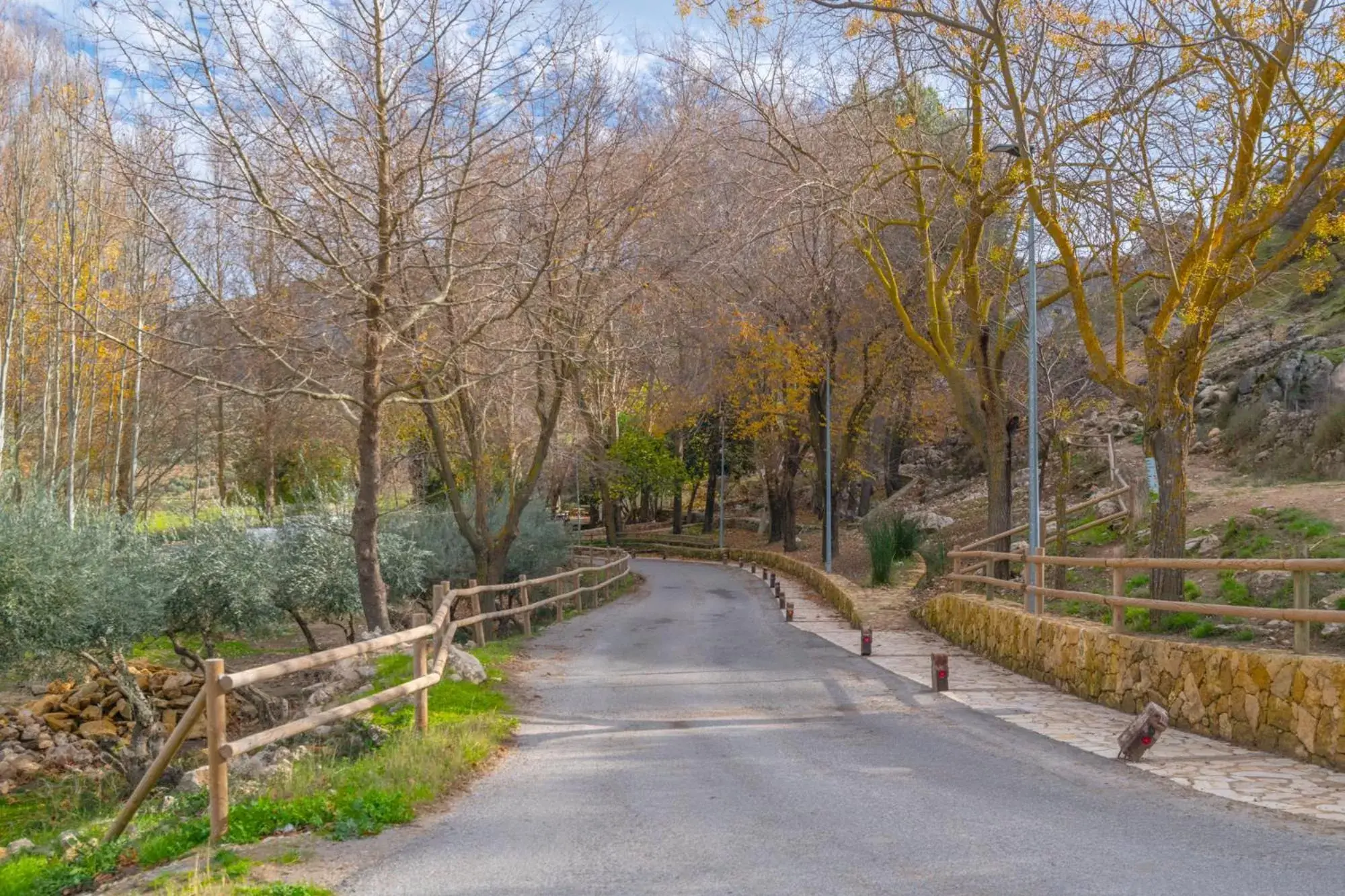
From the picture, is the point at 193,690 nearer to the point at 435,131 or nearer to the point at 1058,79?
the point at 435,131

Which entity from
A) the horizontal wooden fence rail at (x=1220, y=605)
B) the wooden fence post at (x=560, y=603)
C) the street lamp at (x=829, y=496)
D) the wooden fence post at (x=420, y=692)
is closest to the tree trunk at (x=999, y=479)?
the horizontal wooden fence rail at (x=1220, y=605)

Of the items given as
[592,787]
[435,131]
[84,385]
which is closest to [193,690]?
[84,385]

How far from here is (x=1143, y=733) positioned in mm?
8281

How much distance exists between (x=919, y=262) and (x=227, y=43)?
16286 mm

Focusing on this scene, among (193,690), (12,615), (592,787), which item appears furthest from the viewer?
(193,690)

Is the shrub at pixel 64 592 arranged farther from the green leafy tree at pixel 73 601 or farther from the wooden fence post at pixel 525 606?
the wooden fence post at pixel 525 606

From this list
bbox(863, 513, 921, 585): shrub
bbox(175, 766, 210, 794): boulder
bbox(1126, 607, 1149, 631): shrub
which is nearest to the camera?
bbox(175, 766, 210, 794): boulder

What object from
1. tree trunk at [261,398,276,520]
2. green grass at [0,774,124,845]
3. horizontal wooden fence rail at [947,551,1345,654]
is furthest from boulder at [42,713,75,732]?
horizontal wooden fence rail at [947,551,1345,654]

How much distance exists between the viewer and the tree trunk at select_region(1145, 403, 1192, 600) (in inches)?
476

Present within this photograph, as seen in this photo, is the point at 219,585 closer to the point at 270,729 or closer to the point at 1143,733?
the point at 270,729

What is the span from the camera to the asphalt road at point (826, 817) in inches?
215

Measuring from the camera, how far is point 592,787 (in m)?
8.02

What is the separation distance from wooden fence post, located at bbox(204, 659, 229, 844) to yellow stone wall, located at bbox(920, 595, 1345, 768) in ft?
25.4

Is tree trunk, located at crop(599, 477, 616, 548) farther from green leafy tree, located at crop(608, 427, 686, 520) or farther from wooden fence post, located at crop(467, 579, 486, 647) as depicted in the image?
wooden fence post, located at crop(467, 579, 486, 647)
